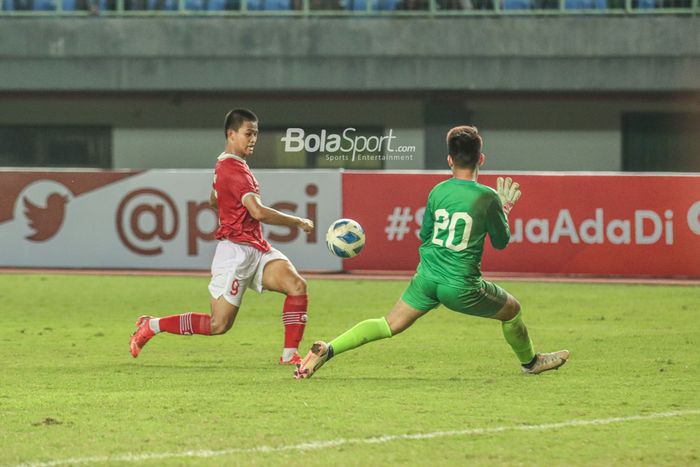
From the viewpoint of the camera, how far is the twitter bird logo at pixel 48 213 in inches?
779

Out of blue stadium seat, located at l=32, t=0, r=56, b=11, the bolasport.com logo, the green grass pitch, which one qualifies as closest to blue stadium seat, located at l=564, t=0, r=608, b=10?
the bolasport.com logo

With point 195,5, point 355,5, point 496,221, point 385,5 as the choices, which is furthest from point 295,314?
point 195,5

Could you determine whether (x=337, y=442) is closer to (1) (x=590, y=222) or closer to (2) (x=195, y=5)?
(1) (x=590, y=222)

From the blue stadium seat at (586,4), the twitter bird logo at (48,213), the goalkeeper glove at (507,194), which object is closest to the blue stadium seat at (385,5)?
the blue stadium seat at (586,4)

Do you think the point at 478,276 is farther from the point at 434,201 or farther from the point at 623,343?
the point at 623,343

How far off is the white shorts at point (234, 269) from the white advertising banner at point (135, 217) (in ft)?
30.4

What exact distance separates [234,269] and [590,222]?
974 centimetres

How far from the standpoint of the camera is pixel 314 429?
294 inches

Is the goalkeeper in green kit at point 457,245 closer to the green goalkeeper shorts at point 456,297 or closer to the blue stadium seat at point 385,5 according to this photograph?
the green goalkeeper shorts at point 456,297

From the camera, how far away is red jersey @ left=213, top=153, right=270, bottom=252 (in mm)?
9695

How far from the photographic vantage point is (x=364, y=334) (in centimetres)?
911

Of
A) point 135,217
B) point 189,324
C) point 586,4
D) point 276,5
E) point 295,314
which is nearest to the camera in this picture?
point 189,324

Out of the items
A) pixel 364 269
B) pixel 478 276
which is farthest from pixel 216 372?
pixel 364 269

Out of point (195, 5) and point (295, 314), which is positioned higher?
point (195, 5)
